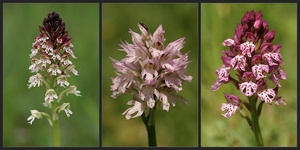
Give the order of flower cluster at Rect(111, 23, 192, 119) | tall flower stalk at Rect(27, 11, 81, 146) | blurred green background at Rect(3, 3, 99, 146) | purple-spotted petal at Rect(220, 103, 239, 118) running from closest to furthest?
flower cluster at Rect(111, 23, 192, 119)
purple-spotted petal at Rect(220, 103, 239, 118)
tall flower stalk at Rect(27, 11, 81, 146)
blurred green background at Rect(3, 3, 99, 146)

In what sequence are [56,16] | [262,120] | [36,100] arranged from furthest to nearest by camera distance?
[36,100]
[262,120]
[56,16]

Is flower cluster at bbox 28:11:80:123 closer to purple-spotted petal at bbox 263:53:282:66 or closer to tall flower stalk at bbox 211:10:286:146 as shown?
tall flower stalk at bbox 211:10:286:146

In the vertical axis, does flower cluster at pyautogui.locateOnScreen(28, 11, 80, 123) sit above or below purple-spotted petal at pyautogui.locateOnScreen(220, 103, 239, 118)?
above

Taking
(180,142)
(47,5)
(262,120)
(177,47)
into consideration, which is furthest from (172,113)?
(47,5)

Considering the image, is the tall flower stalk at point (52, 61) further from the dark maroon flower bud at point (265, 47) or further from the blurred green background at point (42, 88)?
the dark maroon flower bud at point (265, 47)

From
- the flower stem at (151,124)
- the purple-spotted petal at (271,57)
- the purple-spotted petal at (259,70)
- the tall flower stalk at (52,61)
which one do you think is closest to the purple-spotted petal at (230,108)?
the purple-spotted petal at (259,70)

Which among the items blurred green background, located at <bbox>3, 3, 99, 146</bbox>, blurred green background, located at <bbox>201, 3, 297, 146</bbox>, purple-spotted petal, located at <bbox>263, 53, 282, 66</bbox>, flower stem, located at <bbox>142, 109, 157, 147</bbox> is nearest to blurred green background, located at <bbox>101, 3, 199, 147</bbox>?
blurred green background, located at <bbox>201, 3, 297, 146</bbox>

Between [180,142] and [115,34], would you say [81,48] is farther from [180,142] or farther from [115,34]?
[180,142]
